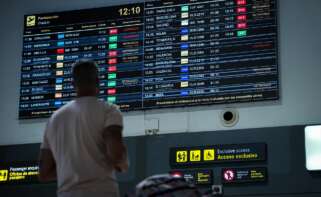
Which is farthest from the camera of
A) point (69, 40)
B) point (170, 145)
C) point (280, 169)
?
point (69, 40)

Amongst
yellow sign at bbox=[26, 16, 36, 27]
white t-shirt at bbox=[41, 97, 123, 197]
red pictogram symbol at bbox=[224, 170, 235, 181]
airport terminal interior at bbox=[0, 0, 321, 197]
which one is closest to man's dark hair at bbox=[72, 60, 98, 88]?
white t-shirt at bbox=[41, 97, 123, 197]

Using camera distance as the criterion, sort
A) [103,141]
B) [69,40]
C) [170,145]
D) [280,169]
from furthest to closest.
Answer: [69,40], [170,145], [280,169], [103,141]

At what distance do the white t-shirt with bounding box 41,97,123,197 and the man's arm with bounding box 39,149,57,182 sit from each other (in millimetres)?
49

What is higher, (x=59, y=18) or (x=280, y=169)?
(x=59, y=18)

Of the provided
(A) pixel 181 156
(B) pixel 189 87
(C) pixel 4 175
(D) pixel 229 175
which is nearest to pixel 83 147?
(D) pixel 229 175

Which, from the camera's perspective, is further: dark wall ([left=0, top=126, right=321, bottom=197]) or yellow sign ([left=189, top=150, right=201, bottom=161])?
yellow sign ([left=189, top=150, right=201, bottom=161])

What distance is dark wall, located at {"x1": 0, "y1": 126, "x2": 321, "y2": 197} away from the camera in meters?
6.15

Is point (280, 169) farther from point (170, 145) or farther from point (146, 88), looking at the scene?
point (146, 88)

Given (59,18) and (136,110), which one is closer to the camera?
(136,110)

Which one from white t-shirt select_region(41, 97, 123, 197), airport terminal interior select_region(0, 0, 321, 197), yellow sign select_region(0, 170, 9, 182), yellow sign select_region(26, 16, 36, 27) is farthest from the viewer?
yellow sign select_region(26, 16, 36, 27)

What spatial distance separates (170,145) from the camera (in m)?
6.71

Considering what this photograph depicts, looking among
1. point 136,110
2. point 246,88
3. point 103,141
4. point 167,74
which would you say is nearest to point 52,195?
point 136,110

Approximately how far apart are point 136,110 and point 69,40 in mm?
1069

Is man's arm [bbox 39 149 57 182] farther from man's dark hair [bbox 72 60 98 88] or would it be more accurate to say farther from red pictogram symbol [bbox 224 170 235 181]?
red pictogram symbol [bbox 224 170 235 181]
